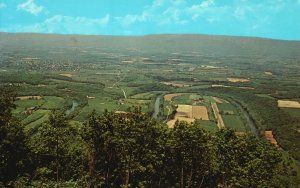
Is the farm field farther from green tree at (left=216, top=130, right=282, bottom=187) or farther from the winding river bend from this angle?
green tree at (left=216, top=130, right=282, bottom=187)

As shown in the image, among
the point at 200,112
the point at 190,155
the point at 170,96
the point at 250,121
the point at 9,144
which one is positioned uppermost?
the point at 9,144

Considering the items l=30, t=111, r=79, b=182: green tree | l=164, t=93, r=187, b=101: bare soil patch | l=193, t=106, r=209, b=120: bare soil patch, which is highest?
l=30, t=111, r=79, b=182: green tree

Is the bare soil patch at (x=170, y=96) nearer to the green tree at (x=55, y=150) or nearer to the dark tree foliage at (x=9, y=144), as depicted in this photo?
the green tree at (x=55, y=150)

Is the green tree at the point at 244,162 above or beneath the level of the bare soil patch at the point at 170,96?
above

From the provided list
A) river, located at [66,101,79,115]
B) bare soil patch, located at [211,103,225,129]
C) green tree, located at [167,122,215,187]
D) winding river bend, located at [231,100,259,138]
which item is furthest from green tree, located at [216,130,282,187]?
river, located at [66,101,79,115]

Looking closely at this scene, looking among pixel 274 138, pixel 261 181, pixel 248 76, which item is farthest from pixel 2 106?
pixel 248 76

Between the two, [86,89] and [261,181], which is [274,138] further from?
[86,89]

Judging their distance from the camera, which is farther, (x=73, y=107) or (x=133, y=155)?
(x=73, y=107)

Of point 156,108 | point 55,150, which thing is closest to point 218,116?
point 156,108

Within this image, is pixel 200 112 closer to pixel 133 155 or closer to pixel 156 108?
pixel 156 108

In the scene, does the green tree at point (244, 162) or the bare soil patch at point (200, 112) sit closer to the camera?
the green tree at point (244, 162)

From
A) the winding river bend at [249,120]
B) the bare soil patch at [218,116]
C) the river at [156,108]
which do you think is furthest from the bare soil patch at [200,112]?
the winding river bend at [249,120]
